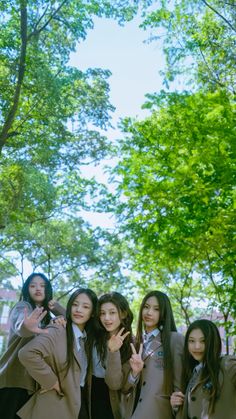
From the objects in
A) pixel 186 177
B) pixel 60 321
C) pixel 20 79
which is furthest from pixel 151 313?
pixel 20 79

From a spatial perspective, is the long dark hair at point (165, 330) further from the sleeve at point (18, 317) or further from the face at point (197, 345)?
the sleeve at point (18, 317)

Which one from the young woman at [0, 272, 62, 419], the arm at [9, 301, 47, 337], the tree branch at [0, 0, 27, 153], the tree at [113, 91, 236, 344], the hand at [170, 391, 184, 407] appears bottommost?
the hand at [170, 391, 184, 407]

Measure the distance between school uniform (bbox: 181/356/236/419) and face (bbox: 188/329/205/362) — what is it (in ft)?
0.36

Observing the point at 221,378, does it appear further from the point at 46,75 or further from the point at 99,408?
the point at 46,75

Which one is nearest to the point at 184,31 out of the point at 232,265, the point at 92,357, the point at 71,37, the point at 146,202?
the point at 71,37

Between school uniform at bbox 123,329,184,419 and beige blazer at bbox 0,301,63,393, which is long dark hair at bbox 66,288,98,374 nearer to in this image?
beige blazer at bbox 0,301,63,393

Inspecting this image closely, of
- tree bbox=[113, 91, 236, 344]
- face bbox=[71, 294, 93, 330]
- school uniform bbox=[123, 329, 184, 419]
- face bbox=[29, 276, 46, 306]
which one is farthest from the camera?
tree bbox=[113, 91, 236, 344]

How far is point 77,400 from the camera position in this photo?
3.57 metres

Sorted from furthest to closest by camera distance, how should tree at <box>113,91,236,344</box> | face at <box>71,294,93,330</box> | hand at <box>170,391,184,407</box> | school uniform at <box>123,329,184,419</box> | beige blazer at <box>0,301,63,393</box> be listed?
tree at <box>113,91,236,344</box>, beige blazer at <box>0,301,63,393</box>, face at <box>71,294,93,330</box>, school uniform at <box>123,329,184,419</box>, hand at <box>170,391,184,407</box>

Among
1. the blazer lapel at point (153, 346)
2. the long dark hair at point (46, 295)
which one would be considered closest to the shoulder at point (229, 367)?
the blazer lapel at point (153, 346)

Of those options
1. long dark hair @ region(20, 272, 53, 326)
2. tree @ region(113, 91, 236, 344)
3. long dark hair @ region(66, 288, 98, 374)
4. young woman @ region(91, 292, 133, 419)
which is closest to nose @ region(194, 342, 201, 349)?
young woman @ region(91, 292, 133, 419)

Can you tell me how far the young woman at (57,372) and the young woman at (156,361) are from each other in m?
0.42

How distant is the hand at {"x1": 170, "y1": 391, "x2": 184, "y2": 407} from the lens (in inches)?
142

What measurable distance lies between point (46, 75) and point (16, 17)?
1564 mm
